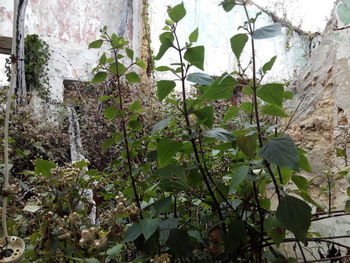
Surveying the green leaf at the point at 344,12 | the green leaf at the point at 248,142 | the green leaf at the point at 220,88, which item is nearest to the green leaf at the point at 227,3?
the green leaf at the point at 220,88

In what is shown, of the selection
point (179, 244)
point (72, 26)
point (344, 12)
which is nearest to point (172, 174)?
point (179, 244)

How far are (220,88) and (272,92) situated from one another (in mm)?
129

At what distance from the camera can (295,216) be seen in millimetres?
749

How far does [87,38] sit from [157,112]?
361 centimetres

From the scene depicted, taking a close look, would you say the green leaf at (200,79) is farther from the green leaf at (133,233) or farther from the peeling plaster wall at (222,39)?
the peeling plaster wall at (222,39)

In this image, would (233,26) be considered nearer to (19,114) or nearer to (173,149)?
(19,114)

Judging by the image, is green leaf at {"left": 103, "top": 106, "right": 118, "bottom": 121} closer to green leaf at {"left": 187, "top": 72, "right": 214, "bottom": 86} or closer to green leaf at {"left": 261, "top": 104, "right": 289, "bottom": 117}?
green leaf at {"left": 187, "top": 72, "right": 214, "bottom": 86}

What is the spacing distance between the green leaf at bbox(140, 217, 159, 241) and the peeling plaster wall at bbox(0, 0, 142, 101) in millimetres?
5173

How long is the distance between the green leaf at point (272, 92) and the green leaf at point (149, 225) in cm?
41

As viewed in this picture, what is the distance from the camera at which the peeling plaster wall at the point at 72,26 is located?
5898mm

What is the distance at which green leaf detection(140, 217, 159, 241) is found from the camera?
797 millimetres

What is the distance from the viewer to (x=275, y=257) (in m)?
0.94

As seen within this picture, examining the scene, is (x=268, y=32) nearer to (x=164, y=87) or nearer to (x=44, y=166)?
(x=164, y=87)

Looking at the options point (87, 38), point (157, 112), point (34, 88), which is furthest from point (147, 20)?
point (157, 112)
